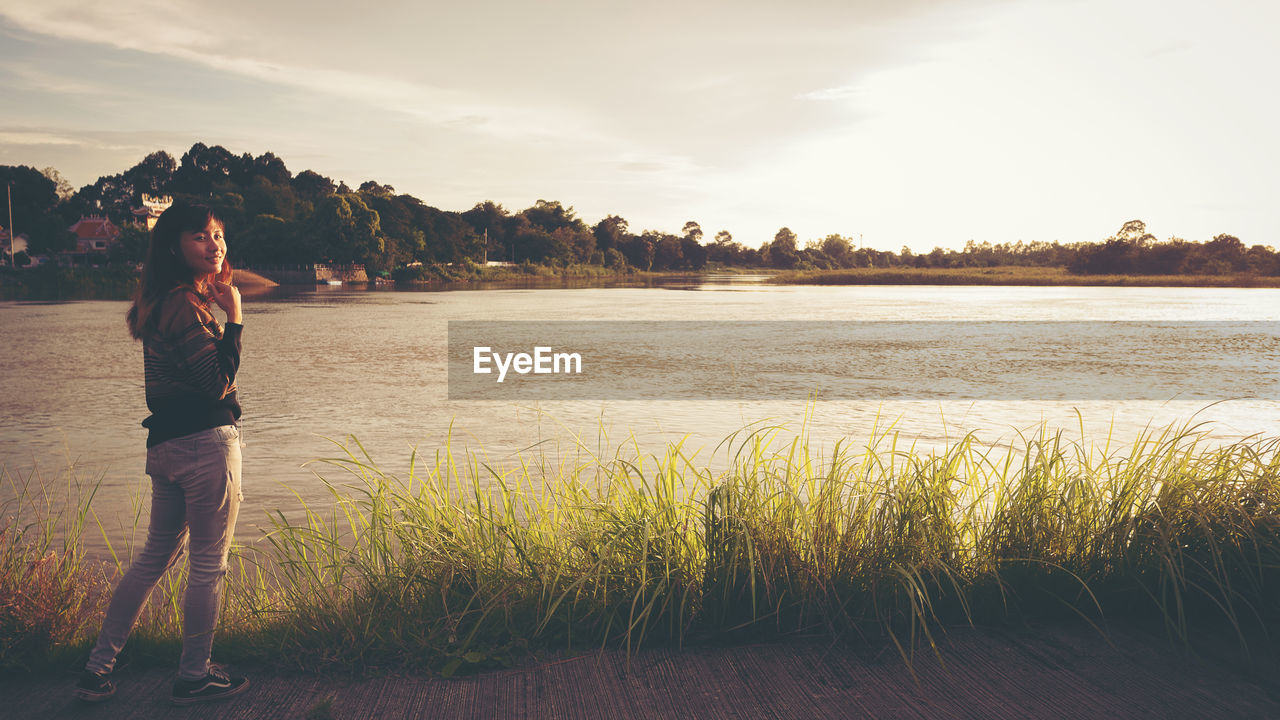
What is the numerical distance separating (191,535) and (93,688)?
1.89 ft

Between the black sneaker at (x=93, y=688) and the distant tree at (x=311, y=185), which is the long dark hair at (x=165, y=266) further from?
the distant tree at (x=311, y=185)

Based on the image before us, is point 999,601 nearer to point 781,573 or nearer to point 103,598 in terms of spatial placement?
point 781,573

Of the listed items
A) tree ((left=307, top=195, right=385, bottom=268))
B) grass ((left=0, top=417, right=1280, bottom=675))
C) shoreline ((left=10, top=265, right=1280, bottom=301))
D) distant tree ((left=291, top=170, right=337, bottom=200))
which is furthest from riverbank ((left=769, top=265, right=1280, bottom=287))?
grass ((left=0, top=417, right=1280, bottom=675))

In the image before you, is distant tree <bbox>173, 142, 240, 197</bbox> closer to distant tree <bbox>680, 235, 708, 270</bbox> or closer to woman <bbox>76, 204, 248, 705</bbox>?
distant tree <bbox>680, 235, 708, 270</bbox>

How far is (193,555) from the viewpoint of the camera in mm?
2791

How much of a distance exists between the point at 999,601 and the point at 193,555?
3316mm

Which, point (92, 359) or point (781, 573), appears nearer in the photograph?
point (781, 573)

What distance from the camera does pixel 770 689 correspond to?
9.10 ft

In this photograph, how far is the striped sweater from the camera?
2.70 meters

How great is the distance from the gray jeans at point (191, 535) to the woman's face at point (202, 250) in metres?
0.59

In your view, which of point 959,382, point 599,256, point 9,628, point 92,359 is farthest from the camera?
point 599,256

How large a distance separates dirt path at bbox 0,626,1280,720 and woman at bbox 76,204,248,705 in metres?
0.16

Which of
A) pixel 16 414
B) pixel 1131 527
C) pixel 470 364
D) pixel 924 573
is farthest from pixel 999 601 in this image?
pixel 470 364

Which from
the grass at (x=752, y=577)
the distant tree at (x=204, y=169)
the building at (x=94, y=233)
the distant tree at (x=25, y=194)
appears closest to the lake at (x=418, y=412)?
the grass at (x=752, y=577)
